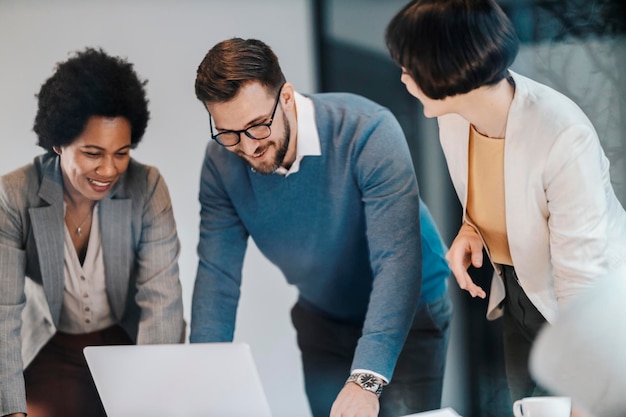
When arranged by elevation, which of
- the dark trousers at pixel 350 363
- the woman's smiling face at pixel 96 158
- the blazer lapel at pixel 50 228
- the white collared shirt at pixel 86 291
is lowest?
the dark trousers at pixel 350 363

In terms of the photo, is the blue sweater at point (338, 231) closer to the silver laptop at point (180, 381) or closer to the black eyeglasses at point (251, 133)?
the black eyeglasses at point (251, 133)

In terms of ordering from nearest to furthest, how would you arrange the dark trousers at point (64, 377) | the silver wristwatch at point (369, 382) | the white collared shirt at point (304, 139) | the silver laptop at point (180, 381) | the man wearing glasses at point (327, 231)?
the silver laptop at point (180, 381) → the silver wristwatch at point (369, 382) → the man wearing glasses at point (327, 231) → the white collared shirt at point (304, 139) → the dark trousers at point (64, 377)

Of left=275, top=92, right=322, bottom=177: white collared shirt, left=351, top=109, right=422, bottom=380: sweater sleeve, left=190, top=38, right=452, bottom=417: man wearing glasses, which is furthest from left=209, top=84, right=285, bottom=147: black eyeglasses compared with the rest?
left=351, top=109, right=422, bottom=380: sweater sleeve

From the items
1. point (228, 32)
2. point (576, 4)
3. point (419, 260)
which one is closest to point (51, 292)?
point (228, 32)

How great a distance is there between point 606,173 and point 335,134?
2.66ft

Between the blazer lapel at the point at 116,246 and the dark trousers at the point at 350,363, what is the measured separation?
60cm

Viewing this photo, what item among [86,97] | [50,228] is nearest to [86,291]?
[50,228]

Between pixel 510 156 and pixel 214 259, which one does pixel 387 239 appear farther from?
pixel 214 259

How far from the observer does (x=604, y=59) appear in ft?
8.92

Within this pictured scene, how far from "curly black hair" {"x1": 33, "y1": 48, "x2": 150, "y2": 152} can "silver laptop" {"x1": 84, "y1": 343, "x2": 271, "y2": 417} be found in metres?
0.81

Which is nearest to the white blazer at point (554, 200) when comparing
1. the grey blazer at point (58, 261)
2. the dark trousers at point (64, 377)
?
the grey blazer at point (58, 261)

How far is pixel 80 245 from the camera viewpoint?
2709 mm

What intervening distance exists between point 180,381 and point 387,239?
2.43 feet

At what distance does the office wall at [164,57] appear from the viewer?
8.92 ft
